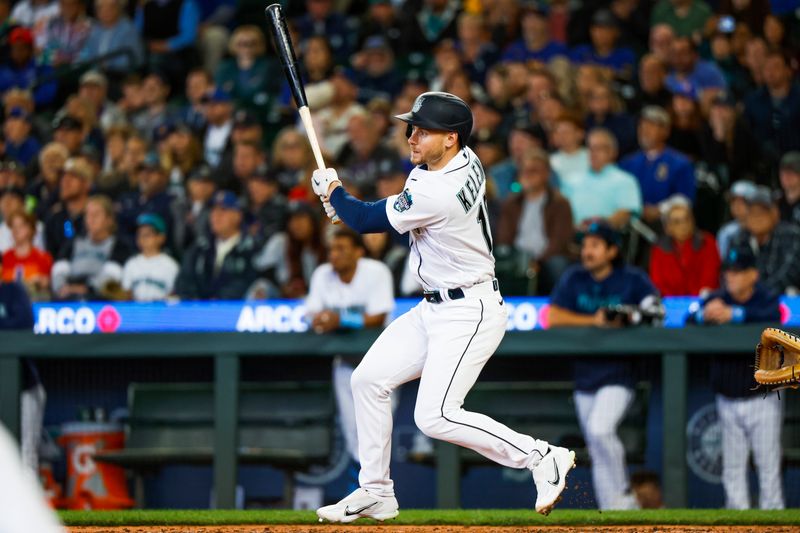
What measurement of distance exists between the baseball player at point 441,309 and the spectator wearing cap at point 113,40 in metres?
7.38

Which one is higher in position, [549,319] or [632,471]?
[549,319]

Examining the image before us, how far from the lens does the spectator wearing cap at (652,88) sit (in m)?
9.86

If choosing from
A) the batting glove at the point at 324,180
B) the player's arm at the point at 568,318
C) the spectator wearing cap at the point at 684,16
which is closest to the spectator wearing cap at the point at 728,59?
the spectator wearing cap at the point at 684,16

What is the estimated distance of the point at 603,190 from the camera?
9.11 metres

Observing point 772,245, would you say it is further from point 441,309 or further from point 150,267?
point 150,267

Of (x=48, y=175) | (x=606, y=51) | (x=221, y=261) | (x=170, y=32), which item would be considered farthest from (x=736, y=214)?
(x=170, y=32)

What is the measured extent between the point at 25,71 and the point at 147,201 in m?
3.23

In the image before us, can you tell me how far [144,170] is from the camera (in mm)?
10375

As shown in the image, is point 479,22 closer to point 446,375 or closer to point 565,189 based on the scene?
point 565,189

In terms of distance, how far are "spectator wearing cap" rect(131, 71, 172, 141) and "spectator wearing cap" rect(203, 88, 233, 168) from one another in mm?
447

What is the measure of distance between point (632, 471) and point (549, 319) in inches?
38.9

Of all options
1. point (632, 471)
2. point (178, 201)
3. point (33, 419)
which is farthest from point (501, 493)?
point (178, 201)

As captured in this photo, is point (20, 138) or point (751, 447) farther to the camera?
point (20, 138)

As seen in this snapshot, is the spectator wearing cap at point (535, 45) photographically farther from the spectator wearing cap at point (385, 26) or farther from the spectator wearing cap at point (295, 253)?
the spectator wearing cap at point (295, 253)
